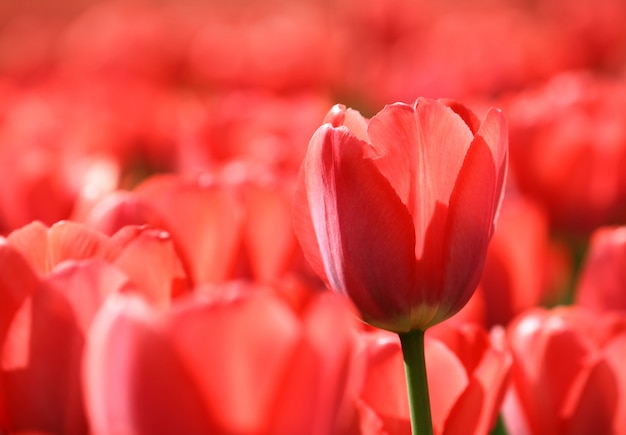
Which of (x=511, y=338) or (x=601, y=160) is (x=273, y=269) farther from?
(x=601, y=160)

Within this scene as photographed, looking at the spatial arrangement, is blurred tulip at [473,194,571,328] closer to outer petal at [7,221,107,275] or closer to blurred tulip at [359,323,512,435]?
blurred tulip at [359,323,512,435]

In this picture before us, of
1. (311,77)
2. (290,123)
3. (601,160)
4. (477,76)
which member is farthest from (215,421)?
(311,77)

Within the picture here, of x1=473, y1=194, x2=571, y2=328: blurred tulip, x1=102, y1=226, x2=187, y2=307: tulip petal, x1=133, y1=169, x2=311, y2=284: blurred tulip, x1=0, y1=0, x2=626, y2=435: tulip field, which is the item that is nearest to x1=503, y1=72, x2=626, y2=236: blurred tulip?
x1=0, y1=0, x2=626, y2=435: tulip field

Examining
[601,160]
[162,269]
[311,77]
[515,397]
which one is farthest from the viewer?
[311,77]

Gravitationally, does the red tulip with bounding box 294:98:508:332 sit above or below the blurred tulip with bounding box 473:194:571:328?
above

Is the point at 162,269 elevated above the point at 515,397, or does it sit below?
above

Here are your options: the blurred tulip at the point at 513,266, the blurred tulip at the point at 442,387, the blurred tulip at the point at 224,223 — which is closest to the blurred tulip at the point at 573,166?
the blurred tulip at the point at 513,266

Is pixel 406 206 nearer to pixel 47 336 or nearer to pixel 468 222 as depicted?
pixel 468 222
